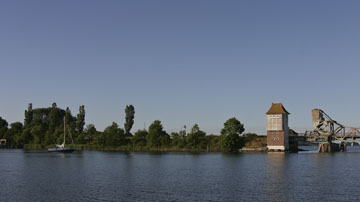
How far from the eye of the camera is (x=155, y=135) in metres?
180

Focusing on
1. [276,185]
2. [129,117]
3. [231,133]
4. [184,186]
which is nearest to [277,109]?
[231,133]

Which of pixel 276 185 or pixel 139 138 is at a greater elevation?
pixel 139 138

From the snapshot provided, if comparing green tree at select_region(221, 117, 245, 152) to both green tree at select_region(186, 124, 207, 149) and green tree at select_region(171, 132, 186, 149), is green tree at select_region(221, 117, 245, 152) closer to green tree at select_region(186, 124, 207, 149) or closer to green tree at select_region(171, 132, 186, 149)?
green tree at select_region(186, 124, 207, 149)

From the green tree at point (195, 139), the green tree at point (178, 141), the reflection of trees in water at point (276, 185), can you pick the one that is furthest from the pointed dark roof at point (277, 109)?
the reflection of trees in water at point (276, 185)

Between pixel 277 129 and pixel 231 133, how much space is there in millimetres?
19123

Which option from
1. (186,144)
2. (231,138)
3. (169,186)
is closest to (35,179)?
(169,186)

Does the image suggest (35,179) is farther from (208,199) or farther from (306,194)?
(306,194)

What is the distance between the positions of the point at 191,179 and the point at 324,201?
25.6 metres

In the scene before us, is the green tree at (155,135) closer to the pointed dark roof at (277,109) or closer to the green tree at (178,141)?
the green tree at (178,141)

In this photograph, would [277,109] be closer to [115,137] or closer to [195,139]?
[195,139]

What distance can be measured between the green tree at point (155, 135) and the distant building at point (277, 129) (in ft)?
174

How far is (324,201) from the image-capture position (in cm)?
4394

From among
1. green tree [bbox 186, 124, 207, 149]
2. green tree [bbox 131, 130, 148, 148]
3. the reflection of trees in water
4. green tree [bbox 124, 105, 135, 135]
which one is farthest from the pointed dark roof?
the reflection of trees in water

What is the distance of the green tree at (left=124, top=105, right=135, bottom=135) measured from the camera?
650 ft
